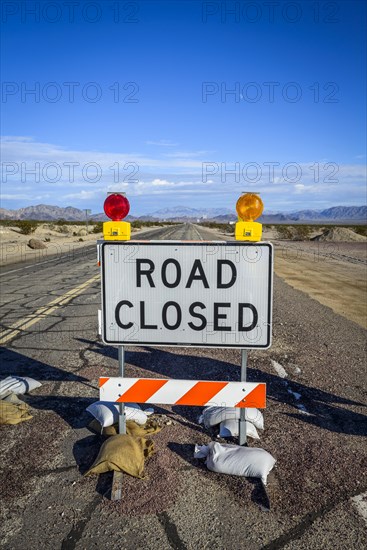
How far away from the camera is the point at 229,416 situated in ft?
14.1

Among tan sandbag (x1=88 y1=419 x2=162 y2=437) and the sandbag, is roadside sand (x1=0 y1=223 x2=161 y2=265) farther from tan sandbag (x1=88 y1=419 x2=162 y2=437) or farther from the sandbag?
tan sandbag (x1=88 y1=419 x2=162 y2=437)

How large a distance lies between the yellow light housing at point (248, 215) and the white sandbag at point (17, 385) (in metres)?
3.11

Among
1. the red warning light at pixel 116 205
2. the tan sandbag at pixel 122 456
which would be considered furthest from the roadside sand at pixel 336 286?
the red warning light at pixel 116 205

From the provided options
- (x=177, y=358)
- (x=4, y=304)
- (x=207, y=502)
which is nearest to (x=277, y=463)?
(x=207, y=502)

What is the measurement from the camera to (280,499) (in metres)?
3.19

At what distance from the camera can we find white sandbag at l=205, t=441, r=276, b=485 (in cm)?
347

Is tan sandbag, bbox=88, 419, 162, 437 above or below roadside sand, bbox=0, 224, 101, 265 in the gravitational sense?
below

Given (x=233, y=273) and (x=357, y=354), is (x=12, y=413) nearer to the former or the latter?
(x=233, y=273)

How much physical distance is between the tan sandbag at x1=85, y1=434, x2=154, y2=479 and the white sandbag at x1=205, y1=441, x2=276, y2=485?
0.54 m

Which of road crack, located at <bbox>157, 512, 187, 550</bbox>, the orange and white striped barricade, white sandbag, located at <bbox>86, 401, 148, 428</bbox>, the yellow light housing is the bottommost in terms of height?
road crack, located at <bbox>157, 512, 187, 550</bbox>

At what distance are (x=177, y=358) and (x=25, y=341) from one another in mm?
2541

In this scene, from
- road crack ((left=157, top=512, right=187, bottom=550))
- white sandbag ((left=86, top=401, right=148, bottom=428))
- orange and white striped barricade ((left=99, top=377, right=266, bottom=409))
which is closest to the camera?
road crack ((left=157, top=512, right=187, bottom=550))

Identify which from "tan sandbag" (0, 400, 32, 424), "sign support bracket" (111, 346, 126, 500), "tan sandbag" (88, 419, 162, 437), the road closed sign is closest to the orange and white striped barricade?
"sign support bracket" (111, 346, 126, 500)

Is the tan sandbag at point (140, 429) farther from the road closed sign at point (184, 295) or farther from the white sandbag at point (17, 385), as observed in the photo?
the white sandbag at point (17, 385)
